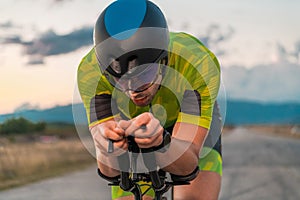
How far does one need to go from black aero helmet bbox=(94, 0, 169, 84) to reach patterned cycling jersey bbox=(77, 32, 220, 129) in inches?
13.7

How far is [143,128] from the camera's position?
2.77 m

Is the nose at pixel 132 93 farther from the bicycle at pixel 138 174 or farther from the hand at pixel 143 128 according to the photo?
the hand at pixel 143 128

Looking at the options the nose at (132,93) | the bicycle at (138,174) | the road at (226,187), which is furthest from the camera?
the road at (226,187)

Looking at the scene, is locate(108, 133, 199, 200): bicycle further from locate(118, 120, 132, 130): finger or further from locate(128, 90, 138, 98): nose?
locate(128, 90, 138, 98): nose

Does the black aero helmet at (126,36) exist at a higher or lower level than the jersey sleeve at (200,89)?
higher

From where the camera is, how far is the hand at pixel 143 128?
2.75 metres

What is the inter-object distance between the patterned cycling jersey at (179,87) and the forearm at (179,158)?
0.24m

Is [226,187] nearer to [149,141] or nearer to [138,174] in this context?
Answer: [138,174]

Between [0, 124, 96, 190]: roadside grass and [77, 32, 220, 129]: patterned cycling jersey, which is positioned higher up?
[77, 32, 220, 129]: patterned cycling jersey

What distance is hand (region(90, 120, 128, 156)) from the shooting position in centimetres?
284

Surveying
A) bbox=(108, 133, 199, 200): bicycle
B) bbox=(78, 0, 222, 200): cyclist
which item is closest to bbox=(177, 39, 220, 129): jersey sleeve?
bbox=(78, 0, 222, 200): cyclist

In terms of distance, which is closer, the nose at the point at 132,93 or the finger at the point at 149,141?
the finger at the point at 149,141

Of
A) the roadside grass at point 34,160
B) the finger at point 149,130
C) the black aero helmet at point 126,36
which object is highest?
the black aero helmet at point 126,36

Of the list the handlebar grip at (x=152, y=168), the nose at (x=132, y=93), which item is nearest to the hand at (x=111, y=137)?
the handlebar grip at (x=152, y=168)
